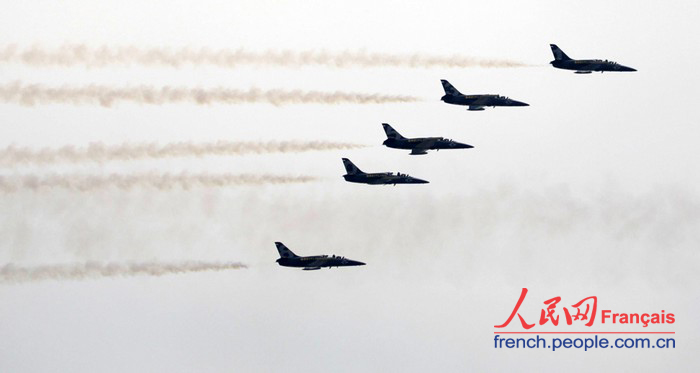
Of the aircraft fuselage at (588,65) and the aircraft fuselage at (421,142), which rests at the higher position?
the aircraft fuselage at (588,65)

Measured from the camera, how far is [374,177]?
525 feet

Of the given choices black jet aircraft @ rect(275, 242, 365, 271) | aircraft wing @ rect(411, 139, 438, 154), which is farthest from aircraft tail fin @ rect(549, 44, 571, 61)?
black jet aircraft @ rect(275, 242, 365, 271)

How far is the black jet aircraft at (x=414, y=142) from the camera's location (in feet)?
525

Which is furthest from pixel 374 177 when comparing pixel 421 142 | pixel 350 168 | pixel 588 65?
pixel 588 65

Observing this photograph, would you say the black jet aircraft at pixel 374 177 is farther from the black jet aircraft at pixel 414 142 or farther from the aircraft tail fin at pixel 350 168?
the black jet aircraft at pixel 414 142

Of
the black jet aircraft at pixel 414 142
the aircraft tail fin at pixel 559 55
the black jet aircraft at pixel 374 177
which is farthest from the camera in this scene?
the aircraft tail fin at pixel 559 55

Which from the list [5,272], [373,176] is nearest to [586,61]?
[373,176]

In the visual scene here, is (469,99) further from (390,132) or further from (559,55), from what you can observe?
(559,55)

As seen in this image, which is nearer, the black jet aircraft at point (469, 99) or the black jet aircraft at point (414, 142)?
the black jet aircraft at point (414, 142)

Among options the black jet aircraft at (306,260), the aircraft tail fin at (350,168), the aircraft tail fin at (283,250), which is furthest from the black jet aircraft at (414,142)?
the aircraft tail fin at (283,250)

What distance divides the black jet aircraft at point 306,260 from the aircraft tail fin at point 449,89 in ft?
50.6

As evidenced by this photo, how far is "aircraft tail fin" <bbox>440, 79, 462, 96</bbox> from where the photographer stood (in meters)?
162

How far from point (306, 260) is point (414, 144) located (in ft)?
39.6

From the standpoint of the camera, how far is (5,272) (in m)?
141
